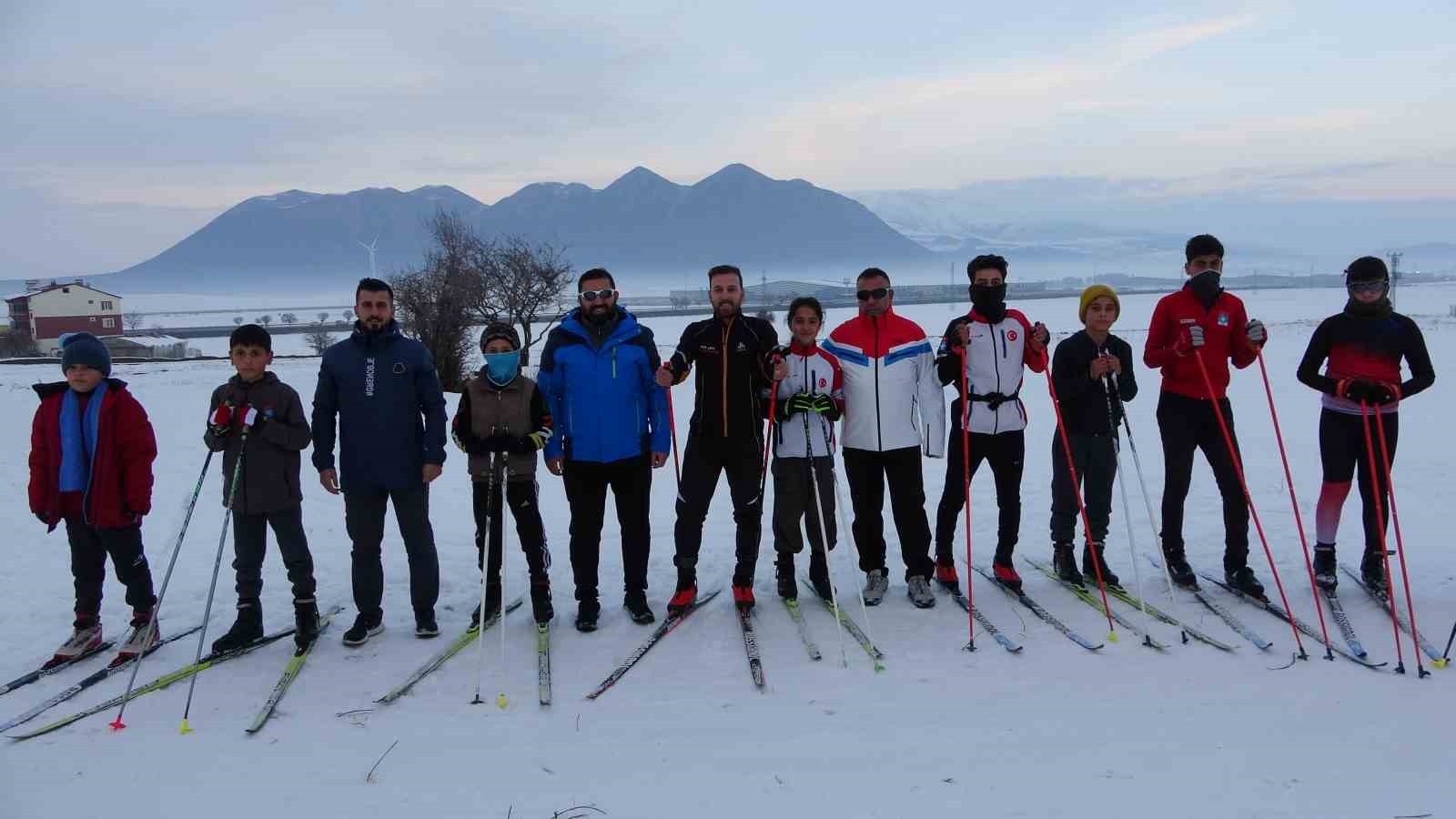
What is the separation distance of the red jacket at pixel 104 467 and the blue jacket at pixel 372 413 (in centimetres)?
91

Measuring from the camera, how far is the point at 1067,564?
210 inches

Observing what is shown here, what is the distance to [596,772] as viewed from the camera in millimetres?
3291

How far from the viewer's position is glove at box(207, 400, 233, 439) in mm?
4367

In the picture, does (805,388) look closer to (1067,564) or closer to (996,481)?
(996,481)

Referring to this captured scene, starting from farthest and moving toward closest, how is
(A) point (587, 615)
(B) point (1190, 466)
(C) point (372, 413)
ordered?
1. (B) point (1190, 466)
2. (A) point (587, 615)
3. (C) point (372, 413)

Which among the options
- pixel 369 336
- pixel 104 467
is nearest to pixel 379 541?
pixel 369 336

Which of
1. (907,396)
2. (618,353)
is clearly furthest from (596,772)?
(907,396)

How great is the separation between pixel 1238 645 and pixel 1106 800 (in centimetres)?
182

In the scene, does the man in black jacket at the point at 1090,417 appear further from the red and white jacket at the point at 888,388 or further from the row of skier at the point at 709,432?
the red and white jacket at the point at 888,388

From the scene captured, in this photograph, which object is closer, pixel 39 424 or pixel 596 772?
pixel 596 772

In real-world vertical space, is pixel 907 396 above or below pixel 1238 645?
above

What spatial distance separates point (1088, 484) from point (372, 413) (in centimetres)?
440

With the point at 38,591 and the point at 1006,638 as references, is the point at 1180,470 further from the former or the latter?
the point at 38,591

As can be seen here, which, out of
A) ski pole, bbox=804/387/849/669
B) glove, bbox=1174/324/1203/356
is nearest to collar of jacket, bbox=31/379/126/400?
ski pole, bbox=804/387/849/669
